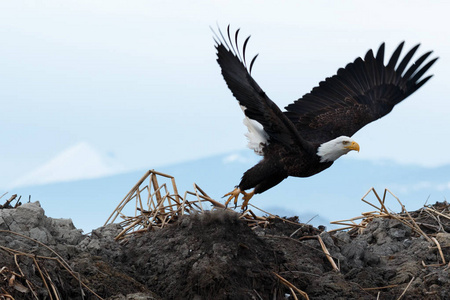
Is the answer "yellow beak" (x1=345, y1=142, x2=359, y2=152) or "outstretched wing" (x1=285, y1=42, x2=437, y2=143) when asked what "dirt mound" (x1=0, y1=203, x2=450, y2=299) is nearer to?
"yellow beak" (x1=345, y1=142, x2=359, y2=152)

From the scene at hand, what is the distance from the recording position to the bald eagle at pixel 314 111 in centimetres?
599

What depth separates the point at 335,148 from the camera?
683 cm

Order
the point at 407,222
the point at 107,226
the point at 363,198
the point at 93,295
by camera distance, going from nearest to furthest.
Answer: the point at 93,295, the point at 107,226, the point at 407,222, the point at 363,198

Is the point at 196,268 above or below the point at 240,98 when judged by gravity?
below

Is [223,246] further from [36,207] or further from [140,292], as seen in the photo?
[36,207]

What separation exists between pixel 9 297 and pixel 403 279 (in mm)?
2827

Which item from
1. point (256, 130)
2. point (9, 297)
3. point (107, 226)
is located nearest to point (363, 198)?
point (256, 130)

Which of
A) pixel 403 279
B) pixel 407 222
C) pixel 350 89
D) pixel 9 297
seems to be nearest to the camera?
pixel 9 297

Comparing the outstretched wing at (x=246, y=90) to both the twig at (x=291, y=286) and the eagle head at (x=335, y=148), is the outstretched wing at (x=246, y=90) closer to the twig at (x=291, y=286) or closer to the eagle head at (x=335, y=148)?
the eagle head at (x=335, y=148)

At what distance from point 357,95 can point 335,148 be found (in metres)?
1.77

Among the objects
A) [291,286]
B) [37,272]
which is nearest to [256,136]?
[291,286]

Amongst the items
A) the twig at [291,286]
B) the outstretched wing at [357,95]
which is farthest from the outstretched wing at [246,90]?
the twig at [291,286]

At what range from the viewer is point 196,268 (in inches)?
154

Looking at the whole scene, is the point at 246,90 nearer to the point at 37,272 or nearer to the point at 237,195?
the point at 237,195
